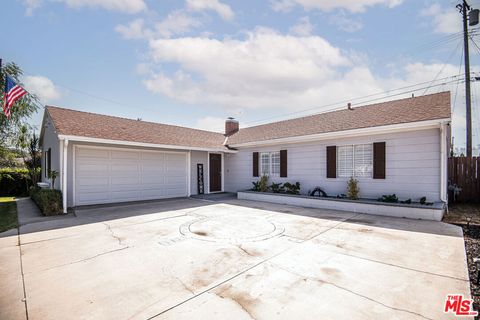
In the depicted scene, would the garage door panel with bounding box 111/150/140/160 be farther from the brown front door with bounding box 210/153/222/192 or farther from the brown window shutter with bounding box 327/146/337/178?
the brown window shutter with bounding box 327/146/337/178

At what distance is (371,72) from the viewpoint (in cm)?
1259

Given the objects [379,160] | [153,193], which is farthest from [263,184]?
Result: [153,193]

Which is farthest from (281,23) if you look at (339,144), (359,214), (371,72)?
(359,214)

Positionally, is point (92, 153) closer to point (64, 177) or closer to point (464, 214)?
point (64, 177)

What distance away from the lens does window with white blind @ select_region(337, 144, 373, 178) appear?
30.6ft

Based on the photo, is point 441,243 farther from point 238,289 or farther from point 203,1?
point 203,1

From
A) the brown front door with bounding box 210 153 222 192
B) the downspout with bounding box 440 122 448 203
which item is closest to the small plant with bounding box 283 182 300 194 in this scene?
the brown front door with bounding box 210 153 222 192

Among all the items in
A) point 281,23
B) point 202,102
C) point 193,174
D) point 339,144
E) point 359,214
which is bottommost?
point 359,214

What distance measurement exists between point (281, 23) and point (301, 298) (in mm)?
9760

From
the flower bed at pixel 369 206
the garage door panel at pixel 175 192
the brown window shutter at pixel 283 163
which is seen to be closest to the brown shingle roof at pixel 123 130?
the garage door panel at pixel 175 192

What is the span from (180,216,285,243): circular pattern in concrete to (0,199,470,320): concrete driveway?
27 millimetres

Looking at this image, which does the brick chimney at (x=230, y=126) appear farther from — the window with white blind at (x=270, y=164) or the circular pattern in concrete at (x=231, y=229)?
the circular pattern in concrete at (x=231, y=229)

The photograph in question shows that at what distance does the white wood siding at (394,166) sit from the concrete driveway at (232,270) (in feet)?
6.57

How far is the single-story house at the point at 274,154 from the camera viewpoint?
8172mm
